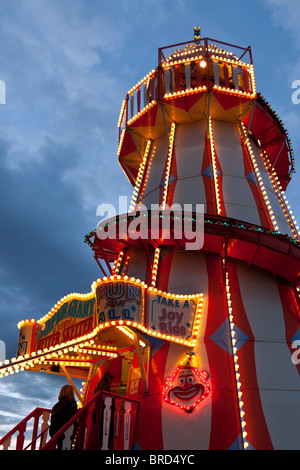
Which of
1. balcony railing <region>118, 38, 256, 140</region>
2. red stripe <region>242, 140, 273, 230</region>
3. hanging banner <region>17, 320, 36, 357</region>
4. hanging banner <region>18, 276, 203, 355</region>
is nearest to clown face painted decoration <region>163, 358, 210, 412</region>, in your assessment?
hanging banner <region>18, 276, 203, 355</region>

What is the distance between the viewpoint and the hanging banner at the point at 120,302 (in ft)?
31.0

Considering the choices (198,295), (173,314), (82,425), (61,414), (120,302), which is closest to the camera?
(82,425)

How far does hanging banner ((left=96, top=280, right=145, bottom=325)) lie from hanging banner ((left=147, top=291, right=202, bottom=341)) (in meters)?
0.43

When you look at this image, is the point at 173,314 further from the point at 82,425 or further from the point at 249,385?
the point at 82,425

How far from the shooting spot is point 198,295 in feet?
36.1

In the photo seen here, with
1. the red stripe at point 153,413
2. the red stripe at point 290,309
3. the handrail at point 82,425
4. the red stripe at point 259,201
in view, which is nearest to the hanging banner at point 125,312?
the red stripe at point 153,413

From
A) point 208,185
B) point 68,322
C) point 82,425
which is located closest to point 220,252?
point 208,185

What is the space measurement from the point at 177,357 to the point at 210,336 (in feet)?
3.33

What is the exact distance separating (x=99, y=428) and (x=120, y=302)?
8.78 ft

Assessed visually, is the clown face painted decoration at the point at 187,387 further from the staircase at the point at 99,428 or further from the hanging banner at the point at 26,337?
the hanging banner at the point at 26,337

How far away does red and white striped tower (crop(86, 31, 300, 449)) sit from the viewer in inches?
383

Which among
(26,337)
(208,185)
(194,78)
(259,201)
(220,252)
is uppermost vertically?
(194,78)

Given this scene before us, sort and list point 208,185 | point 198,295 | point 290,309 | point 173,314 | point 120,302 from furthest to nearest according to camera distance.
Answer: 1. point 208,185
2. point 290,309
3. point 198,295
4. point 173,314
5. point 120,302
